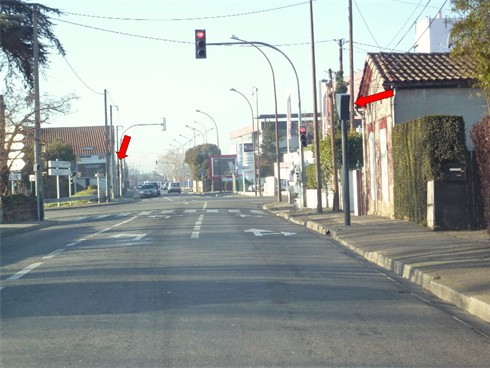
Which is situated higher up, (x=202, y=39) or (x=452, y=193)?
(x=202, y=39)

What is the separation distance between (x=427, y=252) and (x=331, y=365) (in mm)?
8249

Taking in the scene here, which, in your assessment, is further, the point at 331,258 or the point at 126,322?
the point at 331,258

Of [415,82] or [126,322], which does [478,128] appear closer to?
[415,82]

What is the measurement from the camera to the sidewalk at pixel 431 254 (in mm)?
10430

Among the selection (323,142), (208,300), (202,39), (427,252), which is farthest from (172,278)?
(323,142)

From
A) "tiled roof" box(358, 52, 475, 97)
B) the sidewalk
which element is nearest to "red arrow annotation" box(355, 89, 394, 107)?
"tiled roof" box(358, 52, 475, 97)

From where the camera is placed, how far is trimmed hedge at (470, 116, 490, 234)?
646 inches

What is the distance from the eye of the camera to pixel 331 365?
701 cm

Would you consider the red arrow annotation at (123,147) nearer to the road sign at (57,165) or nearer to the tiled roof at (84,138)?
the tiled roof at (84,138)

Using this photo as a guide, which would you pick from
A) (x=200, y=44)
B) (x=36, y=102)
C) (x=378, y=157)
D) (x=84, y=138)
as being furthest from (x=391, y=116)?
(x=84, y=138)

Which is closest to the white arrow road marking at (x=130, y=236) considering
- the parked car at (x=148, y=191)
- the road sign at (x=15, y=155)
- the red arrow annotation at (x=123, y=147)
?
the road sign at (x=15, y=155)

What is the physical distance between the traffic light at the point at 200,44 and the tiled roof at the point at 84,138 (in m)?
70.2

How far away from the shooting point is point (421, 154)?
2022cm

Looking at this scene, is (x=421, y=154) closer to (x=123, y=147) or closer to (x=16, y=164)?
(x=16, y=164)
